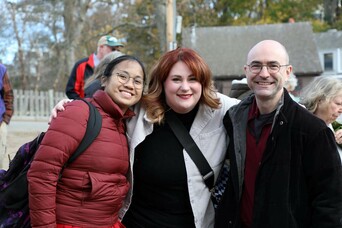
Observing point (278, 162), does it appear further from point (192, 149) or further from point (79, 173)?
point (79, 173)

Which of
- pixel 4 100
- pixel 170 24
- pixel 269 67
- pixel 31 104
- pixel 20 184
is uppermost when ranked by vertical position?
pixel 170 24

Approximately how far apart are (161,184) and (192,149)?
0.32 meters

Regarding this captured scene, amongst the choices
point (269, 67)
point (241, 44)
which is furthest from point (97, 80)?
point (241, 44)

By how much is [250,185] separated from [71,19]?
23031 mm

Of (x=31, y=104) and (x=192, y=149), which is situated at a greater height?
(x=192, y=149)

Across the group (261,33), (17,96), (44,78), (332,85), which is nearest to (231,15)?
(261,33)

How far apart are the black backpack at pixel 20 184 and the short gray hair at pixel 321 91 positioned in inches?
68.1

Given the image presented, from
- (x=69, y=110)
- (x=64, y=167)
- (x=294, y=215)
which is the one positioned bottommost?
(x=294, y=215)

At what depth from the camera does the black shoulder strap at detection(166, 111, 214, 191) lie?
2932 millimetres

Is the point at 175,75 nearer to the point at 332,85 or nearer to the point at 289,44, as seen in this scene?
the point at 332,85

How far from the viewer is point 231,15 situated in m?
38.3

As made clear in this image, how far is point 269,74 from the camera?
8.48 ft

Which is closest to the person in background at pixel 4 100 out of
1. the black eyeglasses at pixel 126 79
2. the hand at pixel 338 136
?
the black eyeglasses at pixel 126 79

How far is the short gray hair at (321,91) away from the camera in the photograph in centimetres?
333
